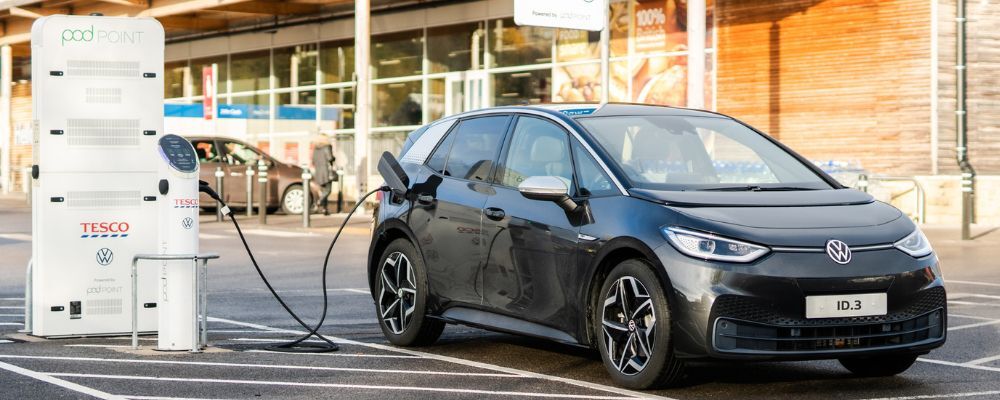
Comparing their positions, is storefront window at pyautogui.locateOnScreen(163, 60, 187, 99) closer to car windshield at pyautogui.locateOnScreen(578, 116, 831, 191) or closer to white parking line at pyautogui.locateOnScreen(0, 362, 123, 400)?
white parking line at pyautogui.locateOnScreen(0, 362, 123, 400)

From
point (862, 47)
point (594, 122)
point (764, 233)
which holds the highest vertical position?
point (862, 47)

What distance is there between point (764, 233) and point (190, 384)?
296 cm

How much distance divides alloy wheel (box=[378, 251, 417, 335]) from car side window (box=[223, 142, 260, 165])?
20328 mm

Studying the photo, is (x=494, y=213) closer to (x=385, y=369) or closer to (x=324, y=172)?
(x=385, y=369)

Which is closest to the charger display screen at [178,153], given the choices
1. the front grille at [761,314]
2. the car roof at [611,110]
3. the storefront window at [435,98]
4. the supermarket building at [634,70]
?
the car roof at [611,110]

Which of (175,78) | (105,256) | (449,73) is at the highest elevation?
(175,78)

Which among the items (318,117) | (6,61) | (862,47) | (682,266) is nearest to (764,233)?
(682,266)

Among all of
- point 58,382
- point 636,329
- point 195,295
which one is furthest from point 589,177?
point 58,382

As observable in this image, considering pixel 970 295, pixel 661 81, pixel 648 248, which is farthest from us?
pixel 661 81

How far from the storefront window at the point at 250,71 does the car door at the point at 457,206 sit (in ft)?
111

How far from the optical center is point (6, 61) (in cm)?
5009

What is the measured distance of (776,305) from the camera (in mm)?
7047

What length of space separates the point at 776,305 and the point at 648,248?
671mm

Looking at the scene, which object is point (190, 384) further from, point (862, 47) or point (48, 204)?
point (862, 47)
